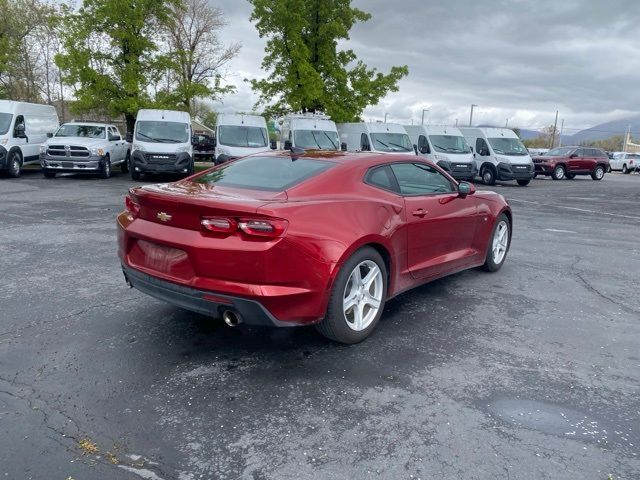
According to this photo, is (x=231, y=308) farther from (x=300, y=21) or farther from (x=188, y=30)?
(x=188, y=30)

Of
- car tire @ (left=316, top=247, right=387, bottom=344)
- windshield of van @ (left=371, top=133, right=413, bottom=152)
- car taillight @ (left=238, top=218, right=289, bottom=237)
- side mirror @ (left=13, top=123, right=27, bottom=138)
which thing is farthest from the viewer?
windshield of van @ (left=371, top=133, right=413, bottom=152)

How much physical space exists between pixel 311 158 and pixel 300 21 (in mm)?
21769

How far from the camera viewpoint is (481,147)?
23094 millimetres

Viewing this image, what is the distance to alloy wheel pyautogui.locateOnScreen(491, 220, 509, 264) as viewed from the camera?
20.6ft

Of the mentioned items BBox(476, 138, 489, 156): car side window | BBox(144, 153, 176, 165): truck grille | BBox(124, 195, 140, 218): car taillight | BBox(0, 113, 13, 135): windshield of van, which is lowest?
BBox(124, 195, 140, 218): car taillight

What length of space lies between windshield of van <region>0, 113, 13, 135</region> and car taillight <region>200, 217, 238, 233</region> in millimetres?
16380

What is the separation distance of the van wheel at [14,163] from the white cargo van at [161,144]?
3.59 metres

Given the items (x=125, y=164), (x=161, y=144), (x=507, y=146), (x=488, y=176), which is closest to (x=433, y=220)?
(x=161, y=144)

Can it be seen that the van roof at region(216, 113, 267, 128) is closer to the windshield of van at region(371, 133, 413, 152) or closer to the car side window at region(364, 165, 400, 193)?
the windshield of van at region(371, 133, 413, 152)

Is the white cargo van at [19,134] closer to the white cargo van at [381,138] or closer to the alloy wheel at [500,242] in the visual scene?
the white cargo van at [381,138]

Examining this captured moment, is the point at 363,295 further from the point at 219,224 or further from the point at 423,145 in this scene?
the point at 423,145

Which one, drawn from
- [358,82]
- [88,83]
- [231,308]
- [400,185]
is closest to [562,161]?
[358,82]

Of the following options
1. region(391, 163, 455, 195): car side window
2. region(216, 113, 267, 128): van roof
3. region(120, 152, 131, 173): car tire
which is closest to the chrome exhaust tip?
region(391, 163, 455, 195): car side window

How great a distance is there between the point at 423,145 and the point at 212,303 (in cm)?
2021
